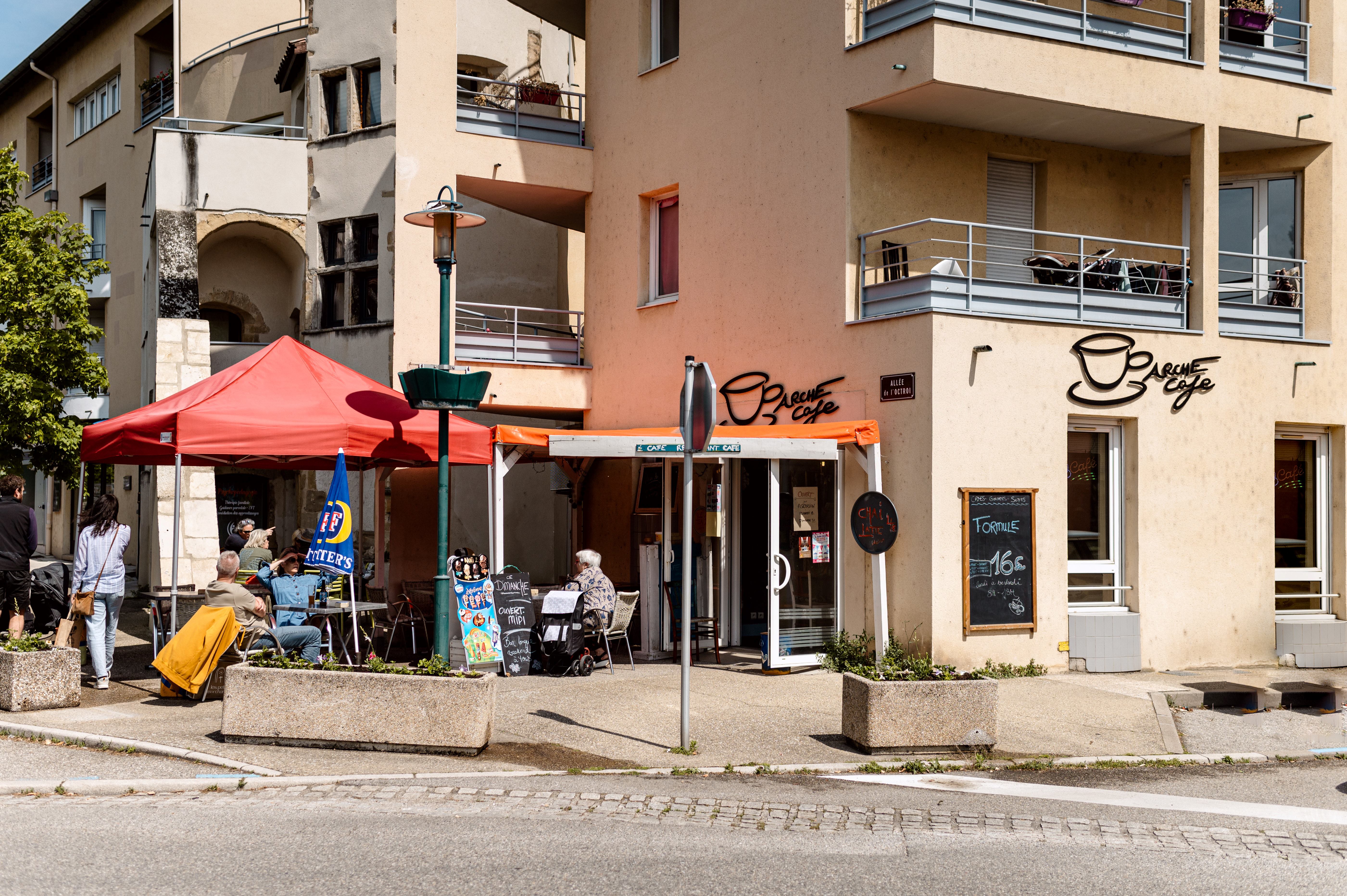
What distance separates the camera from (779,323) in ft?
50.2

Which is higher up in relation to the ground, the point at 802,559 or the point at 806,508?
the point at 806,508

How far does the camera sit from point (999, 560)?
43.9ft

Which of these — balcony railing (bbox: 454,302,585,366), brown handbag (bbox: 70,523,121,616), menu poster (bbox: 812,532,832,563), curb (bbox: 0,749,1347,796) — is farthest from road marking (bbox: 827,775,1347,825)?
balcony railing (bbox: 454,302,585,366)

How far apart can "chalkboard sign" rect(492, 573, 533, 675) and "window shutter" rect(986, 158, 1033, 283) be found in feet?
22.4

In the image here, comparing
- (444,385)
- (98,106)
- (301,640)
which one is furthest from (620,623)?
(98,106)

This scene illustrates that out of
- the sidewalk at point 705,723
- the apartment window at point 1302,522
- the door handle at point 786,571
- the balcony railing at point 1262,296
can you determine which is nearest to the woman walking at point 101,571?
the sidewalk at point 705,723

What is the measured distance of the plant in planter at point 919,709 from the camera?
29.9ft

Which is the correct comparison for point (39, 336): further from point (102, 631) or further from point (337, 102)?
point (102, 631)

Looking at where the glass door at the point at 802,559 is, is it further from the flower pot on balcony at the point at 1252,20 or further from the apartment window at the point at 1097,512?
the flower pot on balcony at the point at 1252,20

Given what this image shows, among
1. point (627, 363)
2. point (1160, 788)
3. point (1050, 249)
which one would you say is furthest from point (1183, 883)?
point (627, 363)

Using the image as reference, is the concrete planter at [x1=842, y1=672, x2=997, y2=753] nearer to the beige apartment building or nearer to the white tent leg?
the beige apartment building

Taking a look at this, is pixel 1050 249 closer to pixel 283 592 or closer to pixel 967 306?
pixel 967 306

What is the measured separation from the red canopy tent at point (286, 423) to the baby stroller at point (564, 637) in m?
1.67

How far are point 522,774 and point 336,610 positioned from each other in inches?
161
